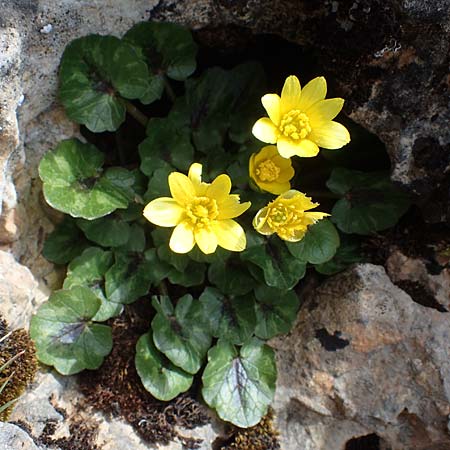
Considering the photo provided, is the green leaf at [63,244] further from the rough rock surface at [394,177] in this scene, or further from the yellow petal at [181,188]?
the yellow petal at [181,188]

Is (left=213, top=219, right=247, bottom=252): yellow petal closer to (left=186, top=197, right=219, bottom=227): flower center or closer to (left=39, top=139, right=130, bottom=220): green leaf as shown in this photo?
(left=186, top=197, right=219, bottom=227): flower center

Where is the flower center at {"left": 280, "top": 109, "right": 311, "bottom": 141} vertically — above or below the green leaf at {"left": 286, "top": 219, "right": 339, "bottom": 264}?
above

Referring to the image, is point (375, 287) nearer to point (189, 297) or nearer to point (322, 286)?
point (322, 286)

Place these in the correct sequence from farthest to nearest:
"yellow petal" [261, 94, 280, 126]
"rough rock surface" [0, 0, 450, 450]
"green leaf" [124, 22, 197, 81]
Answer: "green leaf" [124, 22, 197, 81]
"rough rock surface" [0, 0, 450, 450]
"yellow petal" [261, 94, 280, 126]

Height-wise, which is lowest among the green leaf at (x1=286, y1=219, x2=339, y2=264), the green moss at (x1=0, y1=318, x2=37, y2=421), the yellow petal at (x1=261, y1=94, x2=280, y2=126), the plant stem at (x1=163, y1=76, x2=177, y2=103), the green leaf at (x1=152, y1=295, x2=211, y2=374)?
the green leaf at (x1=152, y1=295, x2=211, y2=374)

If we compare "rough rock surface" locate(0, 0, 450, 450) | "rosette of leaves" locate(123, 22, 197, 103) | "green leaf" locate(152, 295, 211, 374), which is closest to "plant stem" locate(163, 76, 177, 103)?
"rosette of leaves" locate(123, 22, 197, 103)

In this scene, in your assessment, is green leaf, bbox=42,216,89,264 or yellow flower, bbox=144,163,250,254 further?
green leaf, bbox=42,216,89,264

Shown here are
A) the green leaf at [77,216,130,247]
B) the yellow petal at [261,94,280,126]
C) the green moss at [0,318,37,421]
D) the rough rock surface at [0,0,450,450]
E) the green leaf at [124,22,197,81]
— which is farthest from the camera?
the green leaf at [77,216,130,247]

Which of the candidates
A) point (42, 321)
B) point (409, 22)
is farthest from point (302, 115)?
point (42, 321)

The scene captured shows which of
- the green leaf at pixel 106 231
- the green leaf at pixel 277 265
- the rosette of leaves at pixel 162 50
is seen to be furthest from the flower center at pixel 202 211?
the rosette of leaves at pixel 162 50
